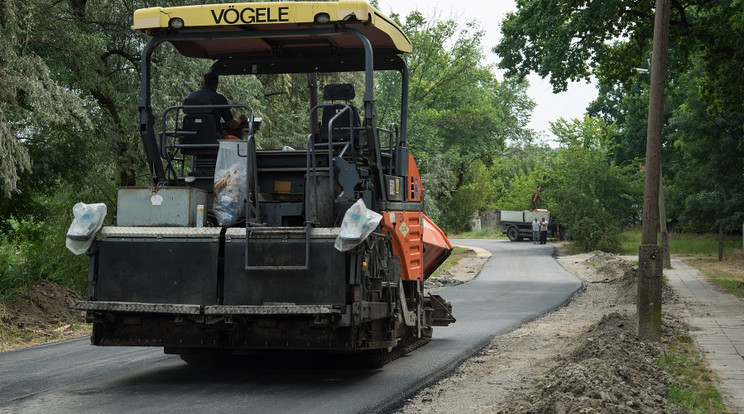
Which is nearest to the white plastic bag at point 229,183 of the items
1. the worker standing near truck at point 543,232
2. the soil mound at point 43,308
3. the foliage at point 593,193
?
the soil mound at point 43,308

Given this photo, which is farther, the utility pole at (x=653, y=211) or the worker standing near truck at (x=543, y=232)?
the worker standing near truck at (x=543, y=232)

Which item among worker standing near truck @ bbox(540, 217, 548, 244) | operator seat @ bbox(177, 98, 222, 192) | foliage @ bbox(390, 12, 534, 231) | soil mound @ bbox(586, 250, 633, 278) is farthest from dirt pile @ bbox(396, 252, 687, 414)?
worker standing near truck @ bbox(540, 217, 548, 244)

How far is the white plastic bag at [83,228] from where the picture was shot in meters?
→ 7.88

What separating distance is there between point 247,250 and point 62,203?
35.5 ft

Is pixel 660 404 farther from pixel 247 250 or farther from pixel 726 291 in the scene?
pixel 726 291

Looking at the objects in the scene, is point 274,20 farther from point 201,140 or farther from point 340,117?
point 201,140

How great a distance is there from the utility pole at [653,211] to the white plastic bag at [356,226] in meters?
5.23

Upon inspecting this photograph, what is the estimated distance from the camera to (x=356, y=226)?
7.67 metres

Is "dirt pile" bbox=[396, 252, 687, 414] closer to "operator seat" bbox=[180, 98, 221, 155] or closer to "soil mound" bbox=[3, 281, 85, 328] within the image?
"operator seat" bbox=[180, 98, 221, 155]

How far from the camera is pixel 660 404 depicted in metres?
7.34

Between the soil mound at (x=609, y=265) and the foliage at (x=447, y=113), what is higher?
the foliage at (x=447, y=113)

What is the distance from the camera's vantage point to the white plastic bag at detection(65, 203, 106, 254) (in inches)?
310

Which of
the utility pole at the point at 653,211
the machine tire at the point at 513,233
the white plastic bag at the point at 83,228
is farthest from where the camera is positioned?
the machine tire at the point at 513,233

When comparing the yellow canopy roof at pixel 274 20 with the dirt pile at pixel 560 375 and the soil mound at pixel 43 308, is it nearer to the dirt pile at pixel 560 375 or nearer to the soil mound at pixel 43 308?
the dirt pile at pixel 560 375
